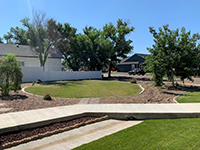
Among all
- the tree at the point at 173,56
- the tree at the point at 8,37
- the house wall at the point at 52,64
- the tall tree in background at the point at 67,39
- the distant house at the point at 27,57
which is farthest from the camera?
the tree at the point at 8,37

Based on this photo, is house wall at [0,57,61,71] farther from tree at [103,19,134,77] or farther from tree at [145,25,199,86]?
tree at [145,25,199,86]

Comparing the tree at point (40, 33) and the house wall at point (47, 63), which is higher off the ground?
the tree at point (40, 33)

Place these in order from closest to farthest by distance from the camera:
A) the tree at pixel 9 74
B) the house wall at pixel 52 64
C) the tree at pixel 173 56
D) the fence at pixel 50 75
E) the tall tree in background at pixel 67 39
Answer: the tree at pixel 9 74 → the tree at pixel 173 56 → the fence at pixel 50 75 → the house wall at pixel 52 64 → the tall tree in background at pixel 67 39

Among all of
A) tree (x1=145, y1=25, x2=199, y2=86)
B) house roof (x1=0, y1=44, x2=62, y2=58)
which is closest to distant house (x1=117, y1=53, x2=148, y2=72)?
house roof (x1=0, y1=44, x2=62, y2=58)

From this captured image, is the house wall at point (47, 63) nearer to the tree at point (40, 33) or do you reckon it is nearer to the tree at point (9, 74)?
the tree at point (40, 33)

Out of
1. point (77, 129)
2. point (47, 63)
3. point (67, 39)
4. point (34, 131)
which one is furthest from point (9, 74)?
point (67, 39)

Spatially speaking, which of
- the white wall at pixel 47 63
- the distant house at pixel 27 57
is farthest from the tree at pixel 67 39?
the white wall at pixel 47 63

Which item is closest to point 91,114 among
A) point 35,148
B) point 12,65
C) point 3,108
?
point 35,148

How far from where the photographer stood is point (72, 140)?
4.26m

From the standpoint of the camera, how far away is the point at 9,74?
9.70m

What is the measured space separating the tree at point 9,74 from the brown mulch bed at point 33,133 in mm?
6014

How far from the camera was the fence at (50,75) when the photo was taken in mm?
18672

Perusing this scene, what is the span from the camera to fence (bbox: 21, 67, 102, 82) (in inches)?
735

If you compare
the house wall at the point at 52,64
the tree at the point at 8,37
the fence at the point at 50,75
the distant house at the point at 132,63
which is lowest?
the fence at the point at 50,75
